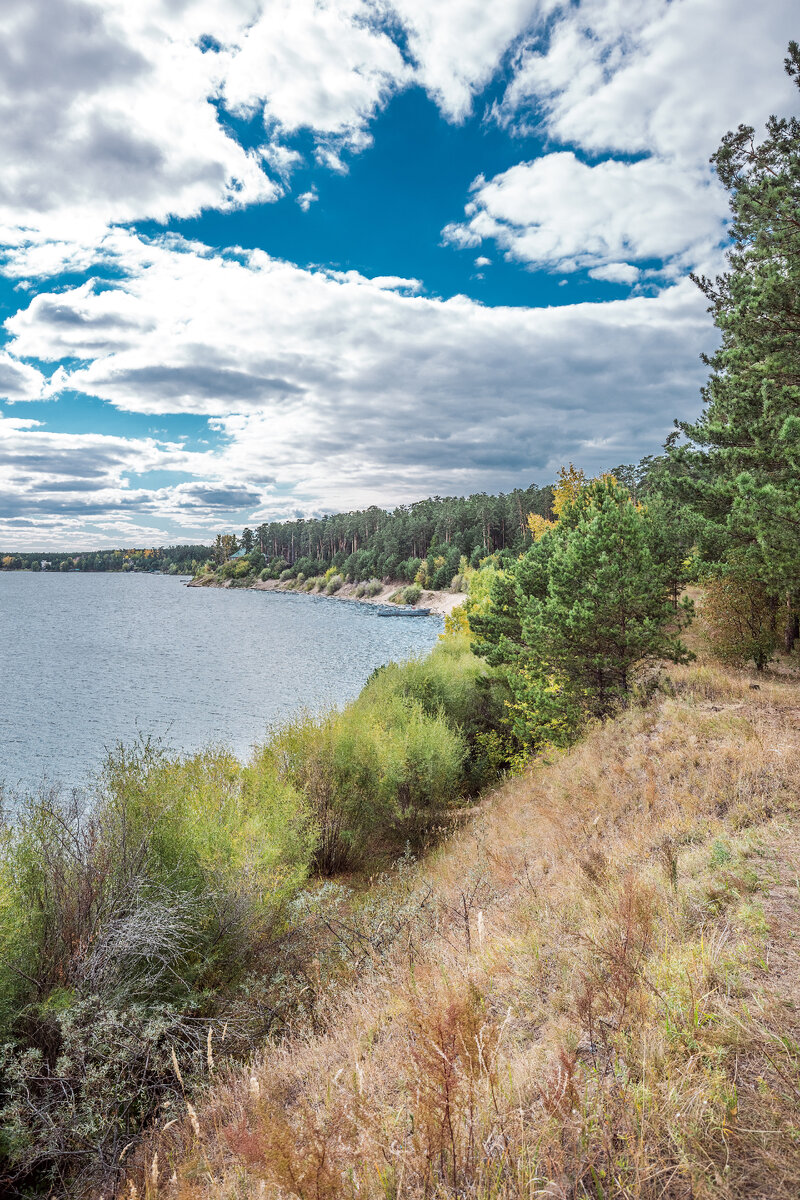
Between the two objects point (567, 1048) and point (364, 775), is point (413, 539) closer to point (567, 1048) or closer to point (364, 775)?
point (364, 775)

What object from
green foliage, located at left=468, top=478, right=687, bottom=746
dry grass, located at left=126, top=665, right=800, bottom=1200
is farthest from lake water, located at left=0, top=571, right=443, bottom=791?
dry grass, located at left=126, top=665, right=800, bottom=1200

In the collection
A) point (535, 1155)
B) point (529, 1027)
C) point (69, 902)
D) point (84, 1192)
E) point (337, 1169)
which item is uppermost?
point (535, 1155)

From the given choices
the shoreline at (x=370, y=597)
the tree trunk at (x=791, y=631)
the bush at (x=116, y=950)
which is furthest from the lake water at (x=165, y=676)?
the tree trunk at (x=791, y=631)

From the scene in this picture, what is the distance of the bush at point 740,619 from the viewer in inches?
715

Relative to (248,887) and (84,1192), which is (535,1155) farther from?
(248,887)

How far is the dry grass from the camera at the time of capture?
9.16 feet

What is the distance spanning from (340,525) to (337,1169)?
154 meters

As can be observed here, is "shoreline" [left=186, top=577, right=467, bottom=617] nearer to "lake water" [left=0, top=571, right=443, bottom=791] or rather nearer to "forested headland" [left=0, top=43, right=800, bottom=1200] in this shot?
"lake water" [left=0, top=571, right=443, bottom=791]

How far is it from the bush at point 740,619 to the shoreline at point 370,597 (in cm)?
4300

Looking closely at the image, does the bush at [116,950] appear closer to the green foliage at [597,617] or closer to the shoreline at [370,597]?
the green foliage at [597,617]

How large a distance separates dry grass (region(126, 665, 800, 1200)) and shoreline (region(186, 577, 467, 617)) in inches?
2159

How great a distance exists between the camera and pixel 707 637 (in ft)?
64.1

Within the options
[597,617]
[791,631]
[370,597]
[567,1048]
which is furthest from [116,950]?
[370,597]

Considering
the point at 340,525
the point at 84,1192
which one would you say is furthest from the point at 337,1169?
the point at 340,525
